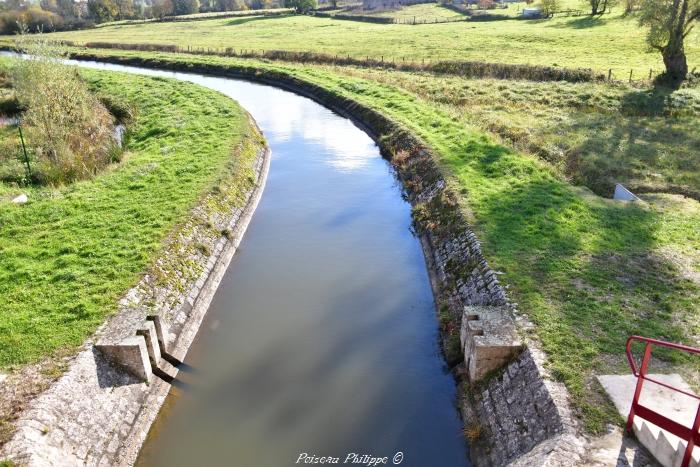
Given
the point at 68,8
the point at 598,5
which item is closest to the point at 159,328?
the point at 598,5

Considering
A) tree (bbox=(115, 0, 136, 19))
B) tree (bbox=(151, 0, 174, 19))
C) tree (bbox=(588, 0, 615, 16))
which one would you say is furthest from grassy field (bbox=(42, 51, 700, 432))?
tree (bbox=(115, 0, 136, 19))

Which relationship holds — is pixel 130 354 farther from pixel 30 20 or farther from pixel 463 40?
pixel 30 20

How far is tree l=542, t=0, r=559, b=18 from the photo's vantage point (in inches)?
2897

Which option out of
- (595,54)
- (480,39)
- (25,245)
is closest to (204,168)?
(25,245)

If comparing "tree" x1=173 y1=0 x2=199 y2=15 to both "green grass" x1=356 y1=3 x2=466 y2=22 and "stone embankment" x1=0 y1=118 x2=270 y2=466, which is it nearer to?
"green grass" x1=356 y1=3 x2=466 y2=22

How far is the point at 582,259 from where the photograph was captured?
564 inches

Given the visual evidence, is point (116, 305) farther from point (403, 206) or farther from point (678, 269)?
point (678, 269)

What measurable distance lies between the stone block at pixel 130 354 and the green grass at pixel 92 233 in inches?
28.3

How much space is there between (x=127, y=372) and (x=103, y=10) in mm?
125087

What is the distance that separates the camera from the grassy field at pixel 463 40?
149 feet

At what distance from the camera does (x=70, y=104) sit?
85.9ft

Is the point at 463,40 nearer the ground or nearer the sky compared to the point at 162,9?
nearer the ground

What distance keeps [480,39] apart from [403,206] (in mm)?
43127

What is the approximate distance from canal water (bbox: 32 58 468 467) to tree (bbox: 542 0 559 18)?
6550 centimetres
